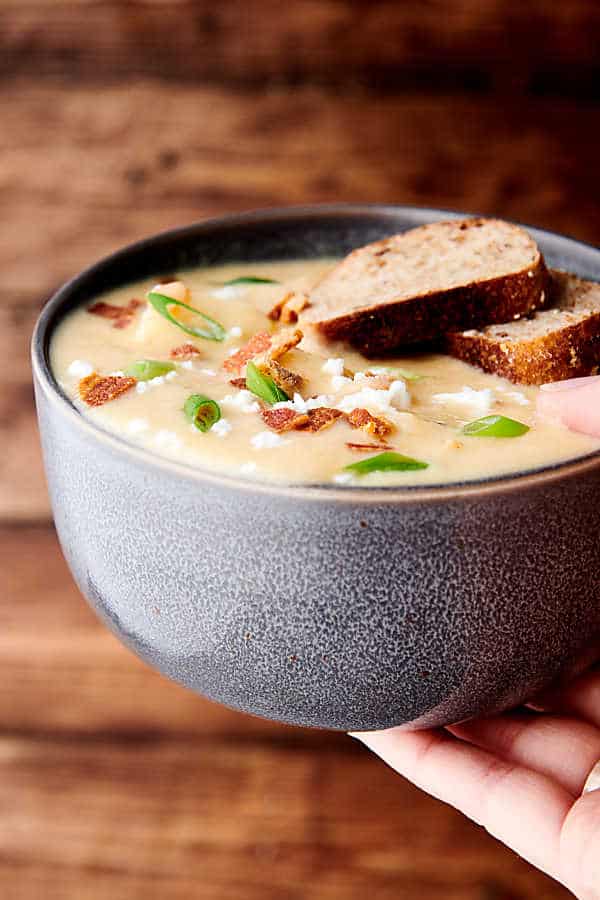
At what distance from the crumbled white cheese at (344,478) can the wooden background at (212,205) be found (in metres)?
1.11

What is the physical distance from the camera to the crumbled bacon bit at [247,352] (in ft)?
3.45

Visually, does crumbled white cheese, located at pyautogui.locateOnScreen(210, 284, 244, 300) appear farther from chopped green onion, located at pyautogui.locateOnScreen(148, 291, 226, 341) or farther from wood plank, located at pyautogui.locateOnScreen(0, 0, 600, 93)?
wood plank, located at pyautogui.locateOnScreen(0, 0, 600, 93)

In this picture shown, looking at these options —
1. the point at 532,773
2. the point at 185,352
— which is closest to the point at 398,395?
the point at 185,352

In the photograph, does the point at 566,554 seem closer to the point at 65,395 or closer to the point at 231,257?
the point at 65,395

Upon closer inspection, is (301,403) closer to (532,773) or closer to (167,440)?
(167,440)

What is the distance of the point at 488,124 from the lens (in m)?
1.81

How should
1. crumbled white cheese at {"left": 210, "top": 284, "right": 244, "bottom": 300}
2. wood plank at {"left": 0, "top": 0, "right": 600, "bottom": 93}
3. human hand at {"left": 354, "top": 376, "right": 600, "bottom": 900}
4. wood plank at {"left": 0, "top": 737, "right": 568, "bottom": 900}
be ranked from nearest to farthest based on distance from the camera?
human hand at {"left": 354, "top": 376, "right": 600, "bottom": 900}
crumbled white cheese at {"left": 210, "top": 284, "right": 244, "bottom": 300}
wood plank at {"left": 0, "top": 0, "right": 600, "bottom": 93}
wood plank at {"left": 0, "top": 737, "right": 568, "bottom": 900}

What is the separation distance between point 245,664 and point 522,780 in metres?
0.44

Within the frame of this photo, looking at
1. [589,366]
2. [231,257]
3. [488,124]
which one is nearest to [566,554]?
[589,366]

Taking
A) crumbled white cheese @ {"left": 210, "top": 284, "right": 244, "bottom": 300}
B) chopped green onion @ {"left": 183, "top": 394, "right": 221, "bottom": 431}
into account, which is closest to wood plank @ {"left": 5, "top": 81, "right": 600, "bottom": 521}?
crumbled white cheese @ {"left": 210, "top": 284, "right": 244, "bottom": 300}

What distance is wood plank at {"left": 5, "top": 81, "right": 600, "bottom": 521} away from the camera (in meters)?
1.81

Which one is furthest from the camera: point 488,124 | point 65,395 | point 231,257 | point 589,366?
point 488,124

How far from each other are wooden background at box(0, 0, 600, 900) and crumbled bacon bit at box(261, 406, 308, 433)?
102 cm

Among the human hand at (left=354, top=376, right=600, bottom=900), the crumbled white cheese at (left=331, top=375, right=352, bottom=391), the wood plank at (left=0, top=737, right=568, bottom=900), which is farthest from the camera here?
the wood plank at (left=0, top=737, right=568, bottom=900)
